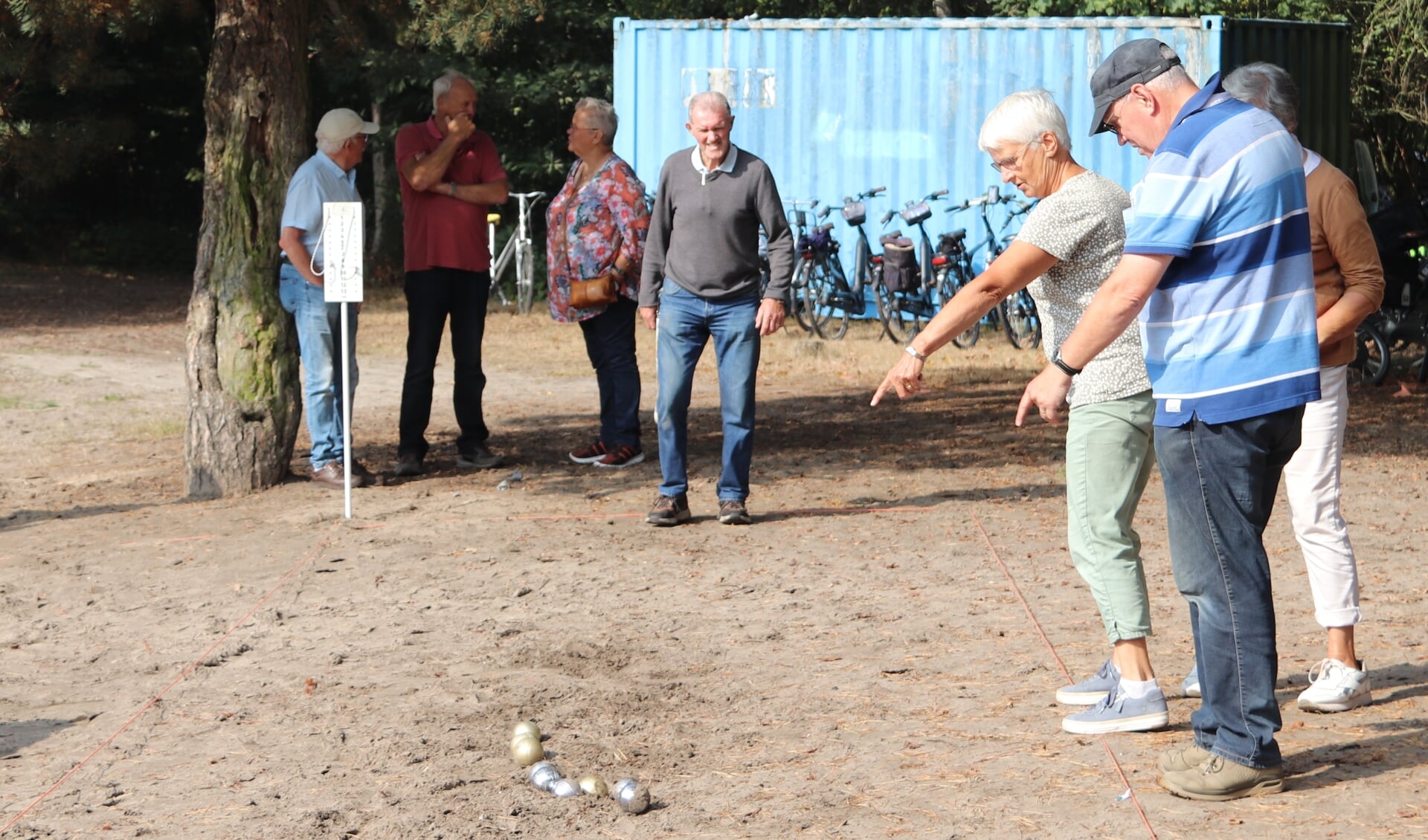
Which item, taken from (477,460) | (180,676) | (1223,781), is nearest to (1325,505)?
(1223,781)

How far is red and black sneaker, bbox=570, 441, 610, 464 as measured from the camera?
9562 millimetres

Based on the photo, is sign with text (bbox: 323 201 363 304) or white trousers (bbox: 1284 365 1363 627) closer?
white trousers (bbox: 1284 365 1363 627)

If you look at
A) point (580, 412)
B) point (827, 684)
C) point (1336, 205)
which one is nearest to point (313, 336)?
point (580, 412)

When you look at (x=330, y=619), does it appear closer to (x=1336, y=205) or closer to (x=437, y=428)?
(x=1336, y=205)

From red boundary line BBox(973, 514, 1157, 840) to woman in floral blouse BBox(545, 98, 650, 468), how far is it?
236 centimetres

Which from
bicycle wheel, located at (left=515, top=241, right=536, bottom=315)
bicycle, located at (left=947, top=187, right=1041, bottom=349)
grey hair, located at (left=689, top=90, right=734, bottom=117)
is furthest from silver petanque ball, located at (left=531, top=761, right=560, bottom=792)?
bicycle wheel, located at (left=515, top=241, right=536, bottom=315)

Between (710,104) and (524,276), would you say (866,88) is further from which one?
(710,104)

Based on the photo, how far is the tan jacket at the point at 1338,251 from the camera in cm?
468

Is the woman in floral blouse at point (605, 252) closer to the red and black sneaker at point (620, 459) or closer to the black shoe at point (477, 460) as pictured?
the red and black sneaker at point (620, 459)

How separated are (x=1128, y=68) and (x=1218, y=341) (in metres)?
0.70

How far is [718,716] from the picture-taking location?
16.3 feet

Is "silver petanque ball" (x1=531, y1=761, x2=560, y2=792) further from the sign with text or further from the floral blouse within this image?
the floral blouse

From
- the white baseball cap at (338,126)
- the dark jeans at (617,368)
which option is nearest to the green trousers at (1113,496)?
the dark jeans at (617,368)

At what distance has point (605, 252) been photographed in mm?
9164
